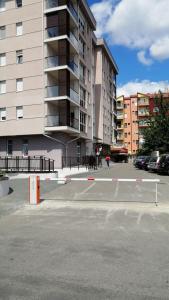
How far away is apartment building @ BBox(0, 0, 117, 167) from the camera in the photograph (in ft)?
111

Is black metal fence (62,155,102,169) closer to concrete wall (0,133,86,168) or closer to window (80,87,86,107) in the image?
concrete wall (0,133,86,168)

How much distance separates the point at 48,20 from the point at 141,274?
33806mm

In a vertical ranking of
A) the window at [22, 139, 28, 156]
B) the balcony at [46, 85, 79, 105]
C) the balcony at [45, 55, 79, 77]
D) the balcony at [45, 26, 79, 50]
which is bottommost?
the window at [22, 139, 28, 156]

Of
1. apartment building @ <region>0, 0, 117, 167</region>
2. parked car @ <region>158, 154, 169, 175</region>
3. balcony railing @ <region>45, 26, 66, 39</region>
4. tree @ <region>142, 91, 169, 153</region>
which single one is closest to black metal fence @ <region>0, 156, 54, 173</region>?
apartment building @ <region>0, 0, 117, 167</region>

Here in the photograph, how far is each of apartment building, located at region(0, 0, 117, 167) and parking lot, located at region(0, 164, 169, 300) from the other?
76.8 feet

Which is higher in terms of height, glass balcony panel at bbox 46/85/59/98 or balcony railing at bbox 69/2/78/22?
balcony railing at bbox 69/2/78/22

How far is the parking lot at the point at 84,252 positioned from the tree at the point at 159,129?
33.0 metres

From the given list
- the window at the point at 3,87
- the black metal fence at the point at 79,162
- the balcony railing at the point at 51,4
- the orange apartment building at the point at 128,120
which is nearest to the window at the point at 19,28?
the balcony railing at the point at 51,4

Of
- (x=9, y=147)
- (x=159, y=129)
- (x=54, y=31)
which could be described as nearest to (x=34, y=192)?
(x=9, y=147)

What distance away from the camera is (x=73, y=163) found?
124 ft

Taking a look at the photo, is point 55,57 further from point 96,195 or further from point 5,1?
point 96,195

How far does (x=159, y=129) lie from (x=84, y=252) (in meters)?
39.1

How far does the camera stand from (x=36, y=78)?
34.1 meters

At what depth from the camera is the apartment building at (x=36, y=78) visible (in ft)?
111
